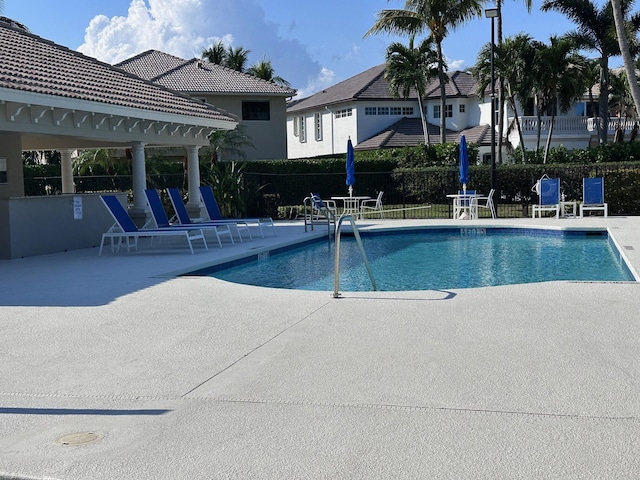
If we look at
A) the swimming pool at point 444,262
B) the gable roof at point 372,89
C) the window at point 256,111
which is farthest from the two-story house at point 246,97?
the swimming pool at point 444,262

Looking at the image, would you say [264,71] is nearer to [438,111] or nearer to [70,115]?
[438,111]

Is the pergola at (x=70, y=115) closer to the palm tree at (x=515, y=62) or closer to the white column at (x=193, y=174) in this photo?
the white column at (x=193, y=174)

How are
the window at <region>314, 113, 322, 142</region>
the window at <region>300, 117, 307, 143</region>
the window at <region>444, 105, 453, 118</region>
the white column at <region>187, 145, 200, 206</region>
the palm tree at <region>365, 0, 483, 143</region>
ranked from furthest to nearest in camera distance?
the window at <region>300, 117, 307, 143</region>
the window at <region>314, 113, 322, 142</region>
the window at <region>444, 105, 453, 118</region>
the palm tree at <region>365, 0, 483, 143</region>
the white column at <region>187, 145, 200, 206</region>

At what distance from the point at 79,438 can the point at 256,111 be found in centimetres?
3475

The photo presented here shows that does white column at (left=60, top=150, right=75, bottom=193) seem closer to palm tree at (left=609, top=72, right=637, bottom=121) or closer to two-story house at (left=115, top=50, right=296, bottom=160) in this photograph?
two-story house at (left=115, top=50, right=296, bottom=160)

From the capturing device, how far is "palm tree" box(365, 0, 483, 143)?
1385 inches

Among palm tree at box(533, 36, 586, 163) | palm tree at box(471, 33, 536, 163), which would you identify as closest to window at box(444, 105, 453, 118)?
palm tree at box(471, 33, 536, 163)

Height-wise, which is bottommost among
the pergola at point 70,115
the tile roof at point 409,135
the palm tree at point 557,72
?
the pergola at point 70,115

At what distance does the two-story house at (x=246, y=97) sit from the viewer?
3725 cm

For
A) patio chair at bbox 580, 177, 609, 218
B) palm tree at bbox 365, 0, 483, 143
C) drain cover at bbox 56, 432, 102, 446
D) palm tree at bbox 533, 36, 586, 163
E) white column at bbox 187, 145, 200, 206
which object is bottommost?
drain cover at bbox 56, 432, 102, 446

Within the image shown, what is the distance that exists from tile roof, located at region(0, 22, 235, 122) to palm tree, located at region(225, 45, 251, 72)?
36.7 metres

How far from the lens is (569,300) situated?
831 centimetres

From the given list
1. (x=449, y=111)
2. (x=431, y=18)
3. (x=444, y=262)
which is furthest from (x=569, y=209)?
(x=449, y=111)

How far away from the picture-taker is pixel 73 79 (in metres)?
15.6
